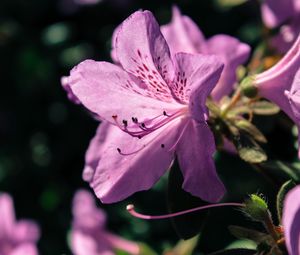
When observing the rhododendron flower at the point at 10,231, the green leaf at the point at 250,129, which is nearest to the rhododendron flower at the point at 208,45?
the green leaf at the point at 250,129

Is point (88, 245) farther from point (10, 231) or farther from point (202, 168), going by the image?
point (202, 168)

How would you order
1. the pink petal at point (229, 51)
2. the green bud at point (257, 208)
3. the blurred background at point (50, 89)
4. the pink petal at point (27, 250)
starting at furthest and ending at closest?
the blurred background at point (50, 89), the pink petal at point (27, 250), the pink petal at point (229, 51), the green bud at point (257, 208)

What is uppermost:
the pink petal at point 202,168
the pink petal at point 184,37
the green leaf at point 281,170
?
the pink petal at point 184,37

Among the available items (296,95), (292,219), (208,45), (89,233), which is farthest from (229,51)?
(89,233)

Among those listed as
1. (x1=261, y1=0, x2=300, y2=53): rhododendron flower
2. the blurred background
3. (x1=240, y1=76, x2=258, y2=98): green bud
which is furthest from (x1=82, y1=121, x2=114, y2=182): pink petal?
the blurred background

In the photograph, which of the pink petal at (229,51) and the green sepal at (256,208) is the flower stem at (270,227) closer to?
the green sepal at (256,208)
